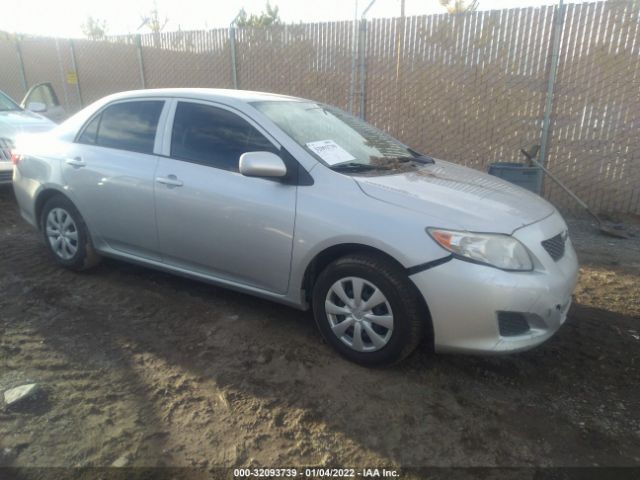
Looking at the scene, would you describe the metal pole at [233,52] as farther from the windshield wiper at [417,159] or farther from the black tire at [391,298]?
the black tire at [391,298]

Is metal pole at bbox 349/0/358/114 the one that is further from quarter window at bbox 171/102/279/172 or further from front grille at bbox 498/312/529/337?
front grille at bbox 498/312/529/337

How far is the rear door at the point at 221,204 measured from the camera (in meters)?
3.18

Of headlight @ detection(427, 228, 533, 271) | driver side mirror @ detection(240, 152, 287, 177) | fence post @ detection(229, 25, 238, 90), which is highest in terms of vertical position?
fence post @ detection(229, 25, 238, 90)

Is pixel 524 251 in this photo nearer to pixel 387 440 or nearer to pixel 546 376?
pixel 546 376

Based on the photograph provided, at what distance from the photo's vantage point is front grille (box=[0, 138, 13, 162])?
20.4ft

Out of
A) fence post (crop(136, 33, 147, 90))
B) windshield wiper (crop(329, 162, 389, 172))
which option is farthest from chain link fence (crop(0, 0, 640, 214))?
windshield wiper (crop(329, 162, 389, 172))

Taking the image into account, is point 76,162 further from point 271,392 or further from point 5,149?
point 5,149

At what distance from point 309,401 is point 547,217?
1.86 metres

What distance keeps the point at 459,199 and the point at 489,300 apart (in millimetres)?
664

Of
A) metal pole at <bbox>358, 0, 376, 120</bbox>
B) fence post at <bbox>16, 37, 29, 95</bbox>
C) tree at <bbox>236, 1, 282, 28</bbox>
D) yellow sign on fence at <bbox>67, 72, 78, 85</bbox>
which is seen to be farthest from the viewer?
tree at <bbox>236, 1, 282, 28</bbox>

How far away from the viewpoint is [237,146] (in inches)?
134

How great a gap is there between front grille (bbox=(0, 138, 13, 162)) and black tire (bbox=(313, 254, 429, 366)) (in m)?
5.16

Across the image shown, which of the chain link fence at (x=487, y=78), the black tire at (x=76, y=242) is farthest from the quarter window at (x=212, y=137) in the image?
the chain link fence at (x=487, y=78)

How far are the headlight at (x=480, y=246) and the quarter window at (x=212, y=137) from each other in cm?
123
